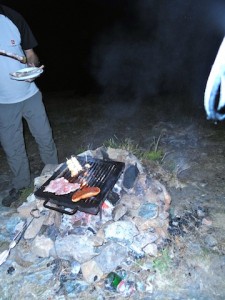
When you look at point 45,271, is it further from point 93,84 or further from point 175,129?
point 93,84

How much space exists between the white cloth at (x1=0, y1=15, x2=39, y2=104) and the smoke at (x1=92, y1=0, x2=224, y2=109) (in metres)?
5.04

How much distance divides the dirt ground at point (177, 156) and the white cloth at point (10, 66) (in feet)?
6.19

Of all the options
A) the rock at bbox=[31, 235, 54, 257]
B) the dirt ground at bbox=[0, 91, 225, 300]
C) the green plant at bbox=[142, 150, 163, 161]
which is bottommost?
the dirt ground at bbox=[0, 91, 225, 300]

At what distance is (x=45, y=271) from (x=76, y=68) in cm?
980

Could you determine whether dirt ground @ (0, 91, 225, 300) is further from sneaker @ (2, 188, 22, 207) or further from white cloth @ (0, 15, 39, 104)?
white cloth @ (0, 15, 39, 104)

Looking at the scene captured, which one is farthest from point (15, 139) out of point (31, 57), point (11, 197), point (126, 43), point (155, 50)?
point (126, 43)

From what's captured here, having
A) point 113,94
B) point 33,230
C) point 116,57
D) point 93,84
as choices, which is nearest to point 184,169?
point 33,230

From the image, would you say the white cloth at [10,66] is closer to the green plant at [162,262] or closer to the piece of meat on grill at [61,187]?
the piece of meat on grill at [61,187]

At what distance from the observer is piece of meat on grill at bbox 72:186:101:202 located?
284 cm

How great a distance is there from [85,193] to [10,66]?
1989 mm

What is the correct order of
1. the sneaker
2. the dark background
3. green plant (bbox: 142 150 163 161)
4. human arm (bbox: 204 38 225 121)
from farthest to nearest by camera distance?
the dark background < green plant (bbox: 142 150 163 161) < the sneaker < human arm (bbox: 204 38 225 121)

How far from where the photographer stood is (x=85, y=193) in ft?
9.40

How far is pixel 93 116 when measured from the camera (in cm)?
732

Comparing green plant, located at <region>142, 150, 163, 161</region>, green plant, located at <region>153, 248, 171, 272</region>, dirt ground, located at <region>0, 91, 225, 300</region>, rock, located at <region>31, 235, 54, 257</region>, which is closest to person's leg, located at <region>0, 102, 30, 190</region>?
dirt ground, located at <region>0, 91, 225, 300</region>
